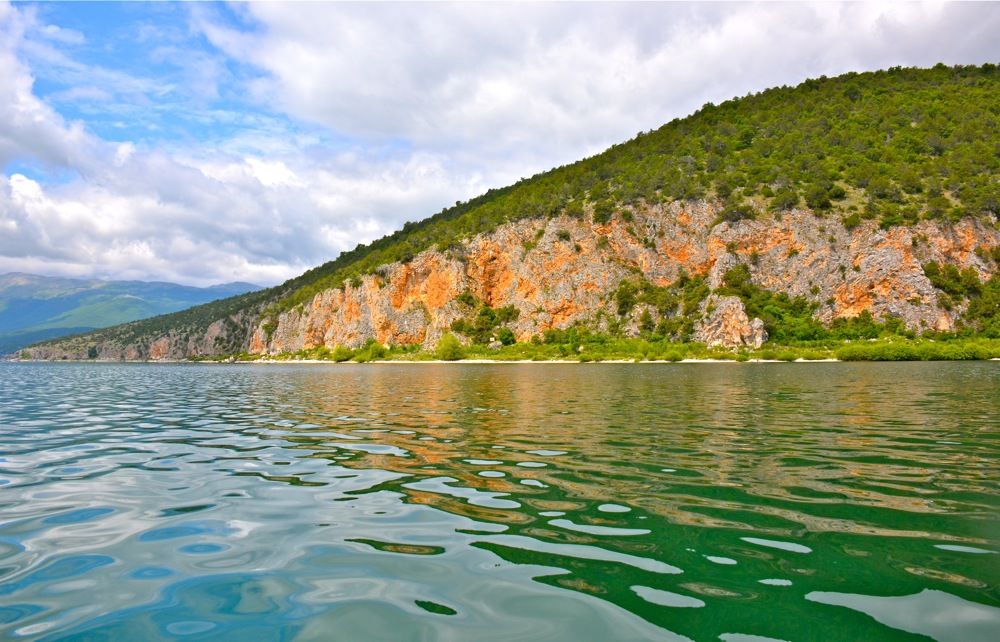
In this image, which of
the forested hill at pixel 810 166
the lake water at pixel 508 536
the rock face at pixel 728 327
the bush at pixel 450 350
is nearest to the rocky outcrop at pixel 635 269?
the rock face at pixel 728 327

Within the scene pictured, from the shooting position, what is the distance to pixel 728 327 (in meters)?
111

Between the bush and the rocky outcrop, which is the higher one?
the rocky outcrop

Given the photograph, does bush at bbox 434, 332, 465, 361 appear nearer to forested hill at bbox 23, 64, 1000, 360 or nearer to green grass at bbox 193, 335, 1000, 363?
green grass at bbox 193, 335, 1000, 363

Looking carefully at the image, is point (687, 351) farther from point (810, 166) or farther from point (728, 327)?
point (810, 166)

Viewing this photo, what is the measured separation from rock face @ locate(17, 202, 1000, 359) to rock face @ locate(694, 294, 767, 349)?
0.23 m

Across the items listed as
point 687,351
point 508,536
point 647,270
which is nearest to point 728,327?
point 687,351

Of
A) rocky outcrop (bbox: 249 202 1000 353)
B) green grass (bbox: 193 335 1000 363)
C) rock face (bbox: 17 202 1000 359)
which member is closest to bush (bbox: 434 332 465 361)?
green grass (bbox: 193 335 1000 363)

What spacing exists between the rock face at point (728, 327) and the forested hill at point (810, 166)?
980 inches

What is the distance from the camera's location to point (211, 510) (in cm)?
929

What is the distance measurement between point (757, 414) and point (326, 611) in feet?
66.7

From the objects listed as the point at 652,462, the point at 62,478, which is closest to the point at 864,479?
the point at 652,462

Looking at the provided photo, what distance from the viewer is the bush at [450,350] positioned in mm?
131250

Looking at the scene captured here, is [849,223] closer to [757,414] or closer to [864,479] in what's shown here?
[757,414]

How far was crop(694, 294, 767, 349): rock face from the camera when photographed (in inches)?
4277
